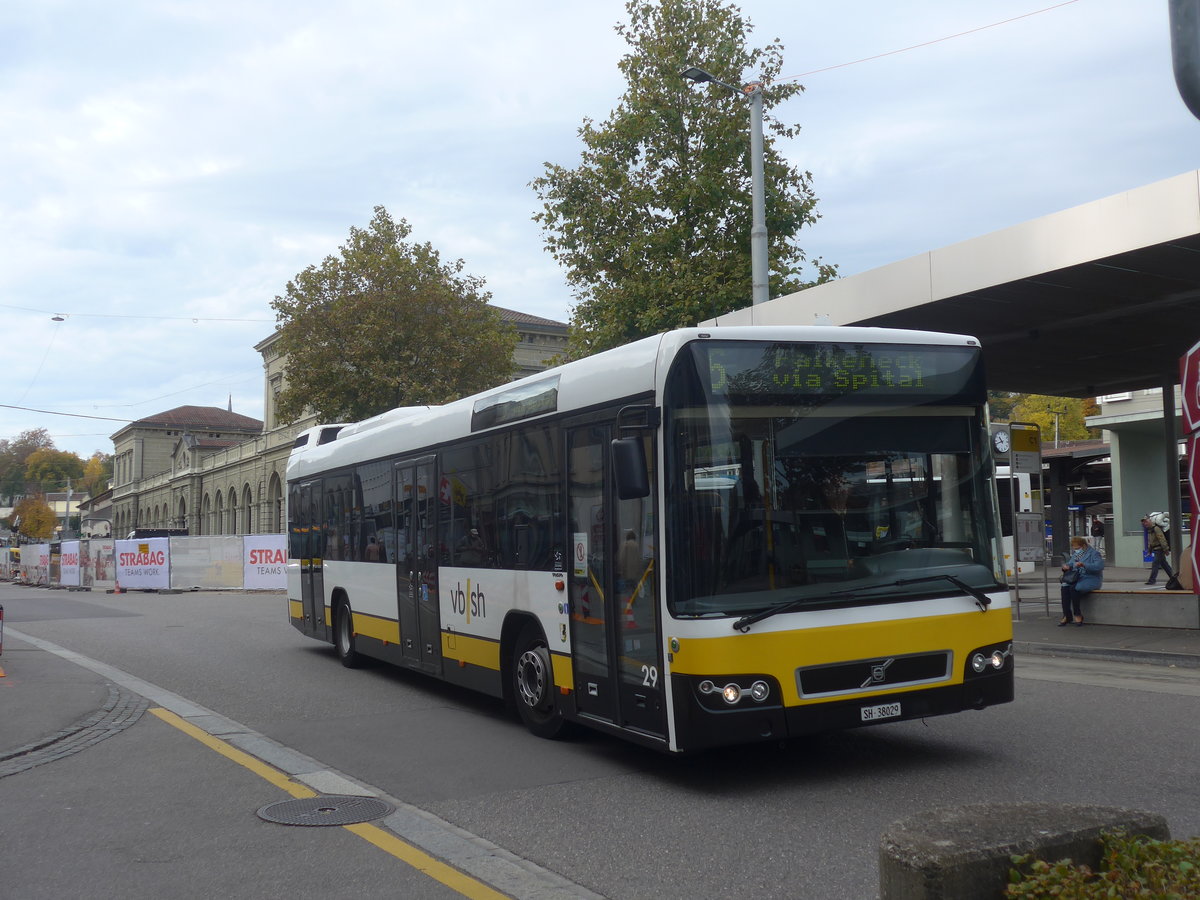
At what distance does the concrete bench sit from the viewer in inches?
613

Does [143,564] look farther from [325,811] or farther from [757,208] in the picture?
[325,811]

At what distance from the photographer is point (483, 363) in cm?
4025

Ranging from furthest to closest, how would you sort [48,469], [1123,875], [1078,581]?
[48,469], [1078,581], [1123,875]

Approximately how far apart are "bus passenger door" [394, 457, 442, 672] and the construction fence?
2612cm

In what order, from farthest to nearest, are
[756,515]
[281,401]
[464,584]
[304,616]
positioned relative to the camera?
[281,401]
[304,616]
[464,584]
[756,515]

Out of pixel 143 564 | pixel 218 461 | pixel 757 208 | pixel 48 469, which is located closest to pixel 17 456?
pixel 48 469

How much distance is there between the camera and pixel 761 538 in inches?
271

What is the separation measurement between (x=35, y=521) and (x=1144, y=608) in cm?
12905

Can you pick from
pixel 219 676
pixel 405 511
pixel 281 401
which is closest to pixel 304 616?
pixel 219 676

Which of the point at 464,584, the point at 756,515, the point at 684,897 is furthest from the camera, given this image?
the point at 464,584

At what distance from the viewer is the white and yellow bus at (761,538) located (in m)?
6.81

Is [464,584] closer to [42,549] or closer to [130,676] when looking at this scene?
[130,676]

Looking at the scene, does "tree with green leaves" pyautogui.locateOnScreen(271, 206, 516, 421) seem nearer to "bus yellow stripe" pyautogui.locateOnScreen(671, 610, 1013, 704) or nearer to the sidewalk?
the sidewalk

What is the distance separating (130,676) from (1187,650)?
40.7ft
